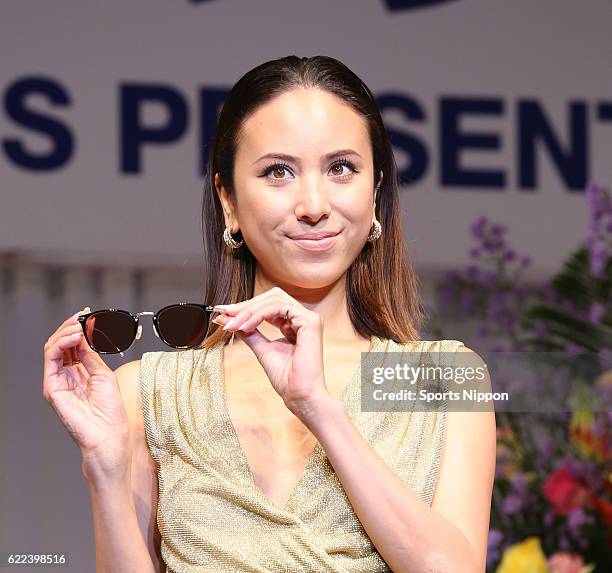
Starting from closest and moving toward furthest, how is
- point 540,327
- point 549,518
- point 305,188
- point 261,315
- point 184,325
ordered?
1. point 261,315
2. point 184,325
3. point 305,188
4. point 549,518
5. point 540,327

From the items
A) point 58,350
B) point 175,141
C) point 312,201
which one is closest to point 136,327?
point 58,350

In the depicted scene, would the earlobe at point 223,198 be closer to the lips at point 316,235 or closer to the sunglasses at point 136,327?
the lips at point 316,235

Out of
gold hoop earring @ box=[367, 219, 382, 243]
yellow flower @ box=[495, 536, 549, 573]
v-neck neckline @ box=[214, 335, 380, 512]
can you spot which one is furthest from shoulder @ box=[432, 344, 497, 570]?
yellow flower @ box=[495, 536, 549, 573]

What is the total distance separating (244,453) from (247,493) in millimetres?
93

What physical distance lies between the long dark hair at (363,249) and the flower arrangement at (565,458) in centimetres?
75

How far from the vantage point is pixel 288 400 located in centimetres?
204

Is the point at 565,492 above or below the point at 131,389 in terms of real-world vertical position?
below

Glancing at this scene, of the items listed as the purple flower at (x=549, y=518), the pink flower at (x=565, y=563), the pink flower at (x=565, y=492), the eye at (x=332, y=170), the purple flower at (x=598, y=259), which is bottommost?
the pink flower at (x=565, y=563)

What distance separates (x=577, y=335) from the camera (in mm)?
3467

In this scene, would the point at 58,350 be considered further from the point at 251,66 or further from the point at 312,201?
the point at 251,66

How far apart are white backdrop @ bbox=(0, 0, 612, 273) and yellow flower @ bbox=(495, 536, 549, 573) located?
4.95 feet

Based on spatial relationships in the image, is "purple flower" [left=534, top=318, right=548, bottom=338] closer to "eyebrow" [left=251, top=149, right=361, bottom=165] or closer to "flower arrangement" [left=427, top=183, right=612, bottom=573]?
"flower arrangement" [left=427, top=183, right=612, bottom=573]

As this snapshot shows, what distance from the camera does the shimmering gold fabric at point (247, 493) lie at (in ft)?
7.07

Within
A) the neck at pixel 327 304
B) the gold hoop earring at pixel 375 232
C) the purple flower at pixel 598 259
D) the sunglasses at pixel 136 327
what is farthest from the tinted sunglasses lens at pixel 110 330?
the purple flower at pixel 598 259
